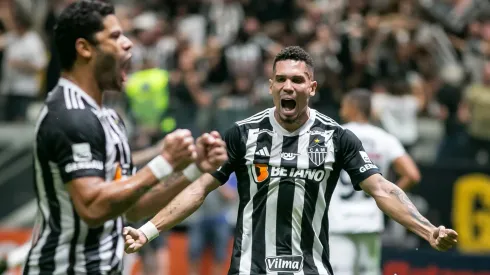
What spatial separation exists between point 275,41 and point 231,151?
31.2ft

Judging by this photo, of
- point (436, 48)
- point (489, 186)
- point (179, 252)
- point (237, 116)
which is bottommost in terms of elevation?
point (179, 252)

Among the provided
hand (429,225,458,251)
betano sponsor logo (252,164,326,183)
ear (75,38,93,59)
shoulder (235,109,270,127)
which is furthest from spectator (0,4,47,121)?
ear (75,38,93,59)

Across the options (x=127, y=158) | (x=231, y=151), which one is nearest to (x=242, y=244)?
(x=231, y=151)

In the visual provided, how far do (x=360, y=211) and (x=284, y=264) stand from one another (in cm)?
389

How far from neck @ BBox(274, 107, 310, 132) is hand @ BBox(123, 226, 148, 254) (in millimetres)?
1343

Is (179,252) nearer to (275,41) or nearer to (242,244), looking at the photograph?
(275,41)

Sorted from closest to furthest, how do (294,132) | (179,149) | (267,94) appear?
(179,149) < (294,132) < (267,94)

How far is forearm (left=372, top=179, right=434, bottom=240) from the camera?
21.1 ft

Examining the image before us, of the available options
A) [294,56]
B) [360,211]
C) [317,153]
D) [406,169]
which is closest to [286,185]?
[317,153]

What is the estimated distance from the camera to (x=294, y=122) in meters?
6.66

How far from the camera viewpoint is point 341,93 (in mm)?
14641

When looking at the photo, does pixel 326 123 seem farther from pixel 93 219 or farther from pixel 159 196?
pixel 93 219

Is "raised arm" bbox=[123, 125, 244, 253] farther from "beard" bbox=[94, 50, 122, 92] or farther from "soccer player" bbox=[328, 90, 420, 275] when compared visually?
"soccer player" bbox=[328, 90, 420, 275]

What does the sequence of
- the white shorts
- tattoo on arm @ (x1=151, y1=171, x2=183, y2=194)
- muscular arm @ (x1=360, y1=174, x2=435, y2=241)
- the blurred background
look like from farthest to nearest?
the blurred background → the white shorts → muscular arm @ (x1=360, y1=174, x2=435, y2=241) → tattoo on arm @ (x1=151, y1=171, x2=183, y2=194)
